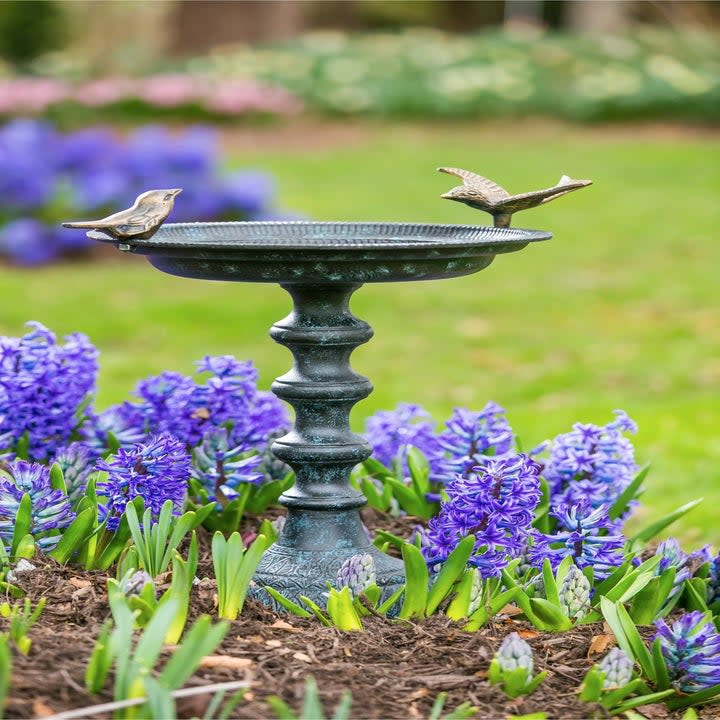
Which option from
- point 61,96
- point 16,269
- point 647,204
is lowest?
point 16,269

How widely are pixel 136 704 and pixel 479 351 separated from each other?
481cm

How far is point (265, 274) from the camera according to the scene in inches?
96.9

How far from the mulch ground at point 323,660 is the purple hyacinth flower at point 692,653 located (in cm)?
8

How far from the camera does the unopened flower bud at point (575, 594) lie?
8.32 ft

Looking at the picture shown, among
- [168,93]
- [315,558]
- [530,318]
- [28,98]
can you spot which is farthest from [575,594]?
[168,93]

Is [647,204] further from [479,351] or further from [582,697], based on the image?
[582,697]

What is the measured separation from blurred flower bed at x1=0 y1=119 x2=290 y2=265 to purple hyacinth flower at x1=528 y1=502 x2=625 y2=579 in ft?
21.1

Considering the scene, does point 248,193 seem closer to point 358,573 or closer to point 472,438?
point 472,438

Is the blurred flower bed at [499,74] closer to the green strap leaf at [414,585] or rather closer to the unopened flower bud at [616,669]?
the green strap leaf at [414,585]

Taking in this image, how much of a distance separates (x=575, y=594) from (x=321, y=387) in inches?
27.3

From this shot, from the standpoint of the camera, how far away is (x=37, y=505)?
2.69 meters

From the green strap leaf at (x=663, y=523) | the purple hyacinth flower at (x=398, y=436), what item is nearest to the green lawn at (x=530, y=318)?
the green strap leaf at (x=663, y=523)

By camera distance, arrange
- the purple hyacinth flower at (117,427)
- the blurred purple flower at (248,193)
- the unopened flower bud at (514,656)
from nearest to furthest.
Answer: the unopened flower bud at (514,656) < the purple hyacinth flower at (117,427) < the blurred purple flower at (248,193)

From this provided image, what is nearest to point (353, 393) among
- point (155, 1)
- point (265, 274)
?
point (265, 274)
